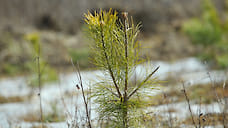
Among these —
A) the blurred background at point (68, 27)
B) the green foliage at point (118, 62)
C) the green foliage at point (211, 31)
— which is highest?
the blurred background at point (68, 27)

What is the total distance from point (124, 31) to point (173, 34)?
43.0 ft

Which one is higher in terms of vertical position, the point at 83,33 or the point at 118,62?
the point at 83,33

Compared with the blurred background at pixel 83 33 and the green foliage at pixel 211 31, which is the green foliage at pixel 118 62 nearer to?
the blurred background at pixel 83 33

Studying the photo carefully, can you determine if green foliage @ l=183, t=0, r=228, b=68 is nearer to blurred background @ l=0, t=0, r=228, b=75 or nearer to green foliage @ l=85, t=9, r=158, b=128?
blurred background @ l=0, t=0, r=228, b=75

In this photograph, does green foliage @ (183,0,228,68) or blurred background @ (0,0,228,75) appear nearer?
green foliage @ (183,0,228,68)

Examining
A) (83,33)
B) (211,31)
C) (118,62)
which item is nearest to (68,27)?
(83,33)

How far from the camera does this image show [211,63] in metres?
8.89

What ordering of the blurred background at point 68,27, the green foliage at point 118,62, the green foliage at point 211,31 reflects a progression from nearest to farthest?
the green foliage at point 118,62
the green foliage at point 211,31
the blurred background at point 68,27

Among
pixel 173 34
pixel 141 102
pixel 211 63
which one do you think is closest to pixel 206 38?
pixel 211 63

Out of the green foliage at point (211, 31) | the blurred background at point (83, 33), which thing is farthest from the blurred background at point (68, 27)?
the green foliage at point (211, 31)

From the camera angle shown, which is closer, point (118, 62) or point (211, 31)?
point (118, 62)

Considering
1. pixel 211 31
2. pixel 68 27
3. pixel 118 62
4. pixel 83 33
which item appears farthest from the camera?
pixel 68 27

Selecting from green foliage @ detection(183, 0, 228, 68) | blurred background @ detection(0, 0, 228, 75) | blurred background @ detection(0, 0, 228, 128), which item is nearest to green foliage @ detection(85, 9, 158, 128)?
blurred background @ detection(0, 0, 228, 128)

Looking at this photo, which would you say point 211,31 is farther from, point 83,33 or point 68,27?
point 68,27
